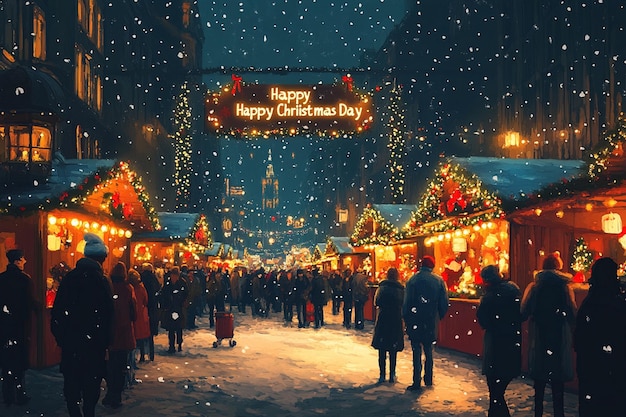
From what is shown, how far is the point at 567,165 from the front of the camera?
66.4 feet

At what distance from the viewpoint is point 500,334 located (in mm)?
10055

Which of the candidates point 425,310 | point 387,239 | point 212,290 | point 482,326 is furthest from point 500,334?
point 387,239

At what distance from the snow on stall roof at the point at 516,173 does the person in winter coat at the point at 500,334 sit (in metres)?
6.30

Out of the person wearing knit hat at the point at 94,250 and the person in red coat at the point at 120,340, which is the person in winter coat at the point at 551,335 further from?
the person in red coat at the point at 120,340

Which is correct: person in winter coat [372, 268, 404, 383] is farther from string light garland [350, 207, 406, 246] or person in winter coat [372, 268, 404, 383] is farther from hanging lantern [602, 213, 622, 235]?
string light garland [350, 207, 406, 246]

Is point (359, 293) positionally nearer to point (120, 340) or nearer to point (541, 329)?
point (120, 340)

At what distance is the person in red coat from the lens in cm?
1125

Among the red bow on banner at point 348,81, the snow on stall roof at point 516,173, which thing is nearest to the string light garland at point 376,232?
the red bow on banner at point 348,81

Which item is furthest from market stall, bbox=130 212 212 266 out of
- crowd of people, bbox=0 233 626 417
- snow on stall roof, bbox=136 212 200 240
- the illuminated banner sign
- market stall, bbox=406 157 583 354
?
crowd of people, bbox=0 233 626 417

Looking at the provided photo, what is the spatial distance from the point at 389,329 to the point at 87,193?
6223 mm

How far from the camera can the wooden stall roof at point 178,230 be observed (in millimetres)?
31203

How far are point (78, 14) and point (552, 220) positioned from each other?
75.0 ft

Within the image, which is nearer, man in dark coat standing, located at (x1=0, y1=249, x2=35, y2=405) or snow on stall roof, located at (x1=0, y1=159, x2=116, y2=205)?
man in dark coat standing, located at (x1=0, y1=249, x2=35, y2=405)

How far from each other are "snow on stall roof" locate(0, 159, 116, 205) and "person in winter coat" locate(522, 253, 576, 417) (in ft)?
29.5
